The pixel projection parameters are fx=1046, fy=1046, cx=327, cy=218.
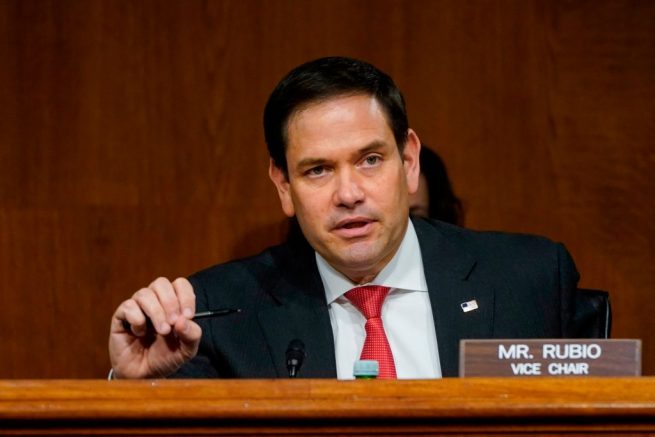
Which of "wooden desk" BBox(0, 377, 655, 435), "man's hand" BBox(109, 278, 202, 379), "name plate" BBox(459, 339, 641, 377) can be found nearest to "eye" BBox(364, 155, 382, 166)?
"man's hand" BBox(109, 278, 202, 379)

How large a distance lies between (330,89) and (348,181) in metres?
0.21

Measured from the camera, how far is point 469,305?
2158 mm

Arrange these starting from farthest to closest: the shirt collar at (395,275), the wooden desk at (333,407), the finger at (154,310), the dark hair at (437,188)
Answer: the dark hair at (437,188) → the shirt collar at (395,275) → the finger at (154,310) → the wooden desk at (333,407)

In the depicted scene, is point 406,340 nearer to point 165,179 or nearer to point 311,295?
point 311,295

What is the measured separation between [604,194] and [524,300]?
82 centimetres

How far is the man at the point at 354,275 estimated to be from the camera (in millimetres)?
2078

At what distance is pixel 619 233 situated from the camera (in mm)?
2914

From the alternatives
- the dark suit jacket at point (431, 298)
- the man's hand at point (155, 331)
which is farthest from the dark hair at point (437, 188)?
the man's hand at point (155, 331)

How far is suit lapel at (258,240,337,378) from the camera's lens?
6.70 ft

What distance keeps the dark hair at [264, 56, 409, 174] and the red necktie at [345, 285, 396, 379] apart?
32 cm

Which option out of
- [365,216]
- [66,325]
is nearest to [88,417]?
[365,216]

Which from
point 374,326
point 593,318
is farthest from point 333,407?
point 593,318

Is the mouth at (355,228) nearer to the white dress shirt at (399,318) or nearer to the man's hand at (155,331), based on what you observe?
the white dress shirt at (399,318)

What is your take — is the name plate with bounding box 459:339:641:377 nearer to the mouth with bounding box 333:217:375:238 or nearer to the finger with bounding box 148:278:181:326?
the finger with bounding box 148:278:181:326
